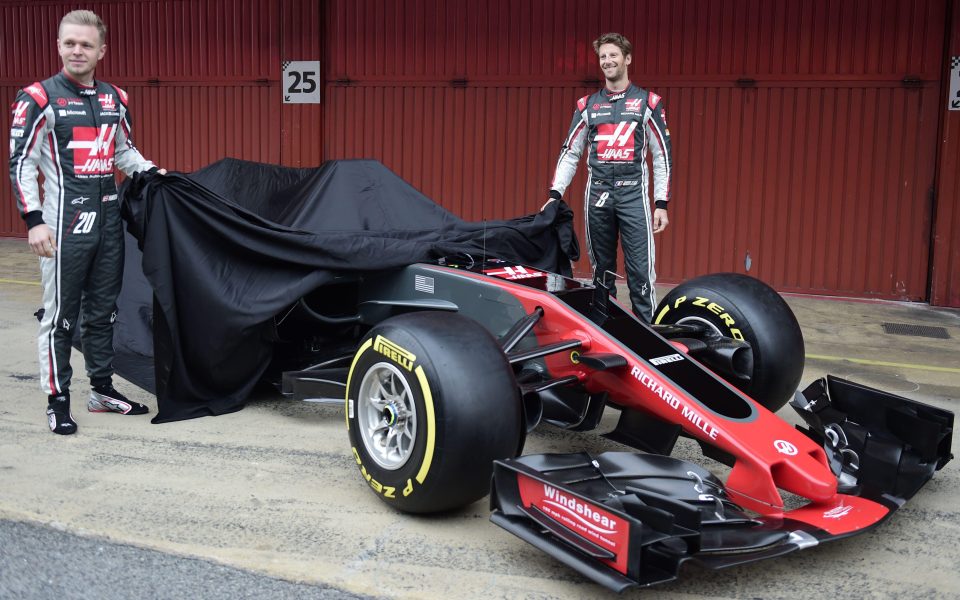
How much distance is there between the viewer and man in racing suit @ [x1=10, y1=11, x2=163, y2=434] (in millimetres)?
4621

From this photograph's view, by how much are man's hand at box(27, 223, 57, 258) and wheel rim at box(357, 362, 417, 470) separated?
1.68m

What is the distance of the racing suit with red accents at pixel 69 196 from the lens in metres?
4.62

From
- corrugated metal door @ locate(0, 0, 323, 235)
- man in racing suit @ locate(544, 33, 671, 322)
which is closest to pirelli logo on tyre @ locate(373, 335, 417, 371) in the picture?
man in racing suit @ locate(544, 33, 671, 322)

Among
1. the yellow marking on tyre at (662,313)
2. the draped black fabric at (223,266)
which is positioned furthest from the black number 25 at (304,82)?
the yellow marking on tyre at (662,313)

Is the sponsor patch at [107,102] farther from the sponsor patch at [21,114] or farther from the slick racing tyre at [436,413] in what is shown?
the slick racing tyre at [436,413]

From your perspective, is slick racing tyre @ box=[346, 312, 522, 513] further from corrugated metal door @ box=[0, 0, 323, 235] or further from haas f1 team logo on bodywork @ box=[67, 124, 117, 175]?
corrugated metal door @ box=[0, 0, 323, 235]

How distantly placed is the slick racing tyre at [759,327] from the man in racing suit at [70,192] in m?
2.89

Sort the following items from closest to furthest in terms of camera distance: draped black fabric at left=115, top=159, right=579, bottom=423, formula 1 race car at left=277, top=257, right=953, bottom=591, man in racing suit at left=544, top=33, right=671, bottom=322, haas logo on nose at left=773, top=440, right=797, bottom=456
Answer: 1. formula 1 race car at left=277, top=257, right=953, bottom=591
2. haas logo on nose at left=773, top=440, right=797, bottom=456
3. draped black fabric at left=115, top=159, right=579, bottom=423
4. man in racing suit at left=544, top=33, right=671, bottom=322

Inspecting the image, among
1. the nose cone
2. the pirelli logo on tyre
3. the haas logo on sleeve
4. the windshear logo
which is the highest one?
the haas logo on sleeve

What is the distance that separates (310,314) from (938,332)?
5177 millimetres

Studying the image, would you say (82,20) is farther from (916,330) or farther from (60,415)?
(916,330)

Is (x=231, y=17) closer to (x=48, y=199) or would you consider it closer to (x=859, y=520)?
(x=48, y=199)

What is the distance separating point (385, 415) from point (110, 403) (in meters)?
1.97

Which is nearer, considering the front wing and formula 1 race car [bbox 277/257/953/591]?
the front wing
